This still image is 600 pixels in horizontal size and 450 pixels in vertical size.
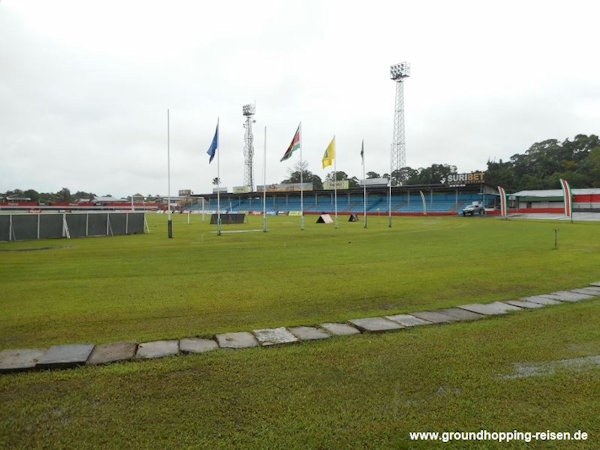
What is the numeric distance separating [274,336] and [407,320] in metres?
2.08

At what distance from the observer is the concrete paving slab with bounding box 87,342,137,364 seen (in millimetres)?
4285

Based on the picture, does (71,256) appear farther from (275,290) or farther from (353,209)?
(353,209)

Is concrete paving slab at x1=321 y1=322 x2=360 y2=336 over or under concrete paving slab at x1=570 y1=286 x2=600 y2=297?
over

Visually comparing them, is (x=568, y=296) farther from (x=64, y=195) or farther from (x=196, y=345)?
(x=64, y=195)

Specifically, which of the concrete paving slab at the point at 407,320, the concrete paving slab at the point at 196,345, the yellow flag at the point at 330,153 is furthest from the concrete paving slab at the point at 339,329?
the yellow flag at the point at 330,153

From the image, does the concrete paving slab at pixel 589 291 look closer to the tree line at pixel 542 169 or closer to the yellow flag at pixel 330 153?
the yellow flag at pixel 330 153

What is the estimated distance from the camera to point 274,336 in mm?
5109

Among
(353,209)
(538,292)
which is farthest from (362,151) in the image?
(353,209)

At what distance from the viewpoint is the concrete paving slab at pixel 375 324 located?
5401 millimetres

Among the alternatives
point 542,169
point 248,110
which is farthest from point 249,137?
point 542,169

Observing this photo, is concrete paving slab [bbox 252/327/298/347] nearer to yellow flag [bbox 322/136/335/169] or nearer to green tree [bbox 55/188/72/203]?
yellow flag [bbox 322/136/335/169]

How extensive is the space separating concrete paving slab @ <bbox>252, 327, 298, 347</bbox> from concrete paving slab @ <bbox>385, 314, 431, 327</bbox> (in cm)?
169

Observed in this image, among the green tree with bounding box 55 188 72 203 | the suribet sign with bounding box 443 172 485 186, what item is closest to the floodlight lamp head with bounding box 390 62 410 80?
the suribet sign with bounding box 443 172 485 186

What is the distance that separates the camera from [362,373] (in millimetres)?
3949
